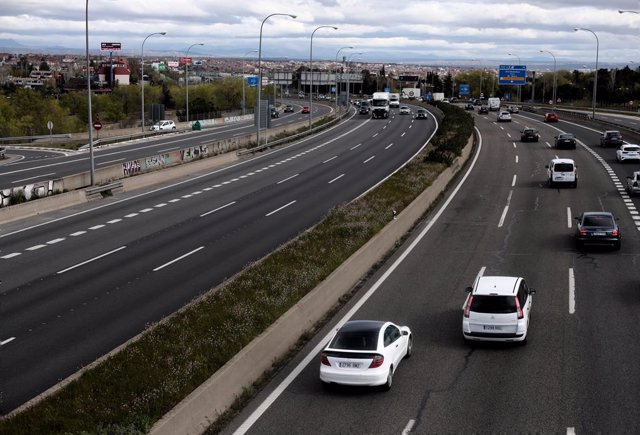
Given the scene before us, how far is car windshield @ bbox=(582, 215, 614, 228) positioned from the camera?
30.8 m

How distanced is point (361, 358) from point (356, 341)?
1.64ft

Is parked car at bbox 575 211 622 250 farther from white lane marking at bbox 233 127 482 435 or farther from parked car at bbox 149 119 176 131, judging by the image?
parked car at bbox 149 119 176 131

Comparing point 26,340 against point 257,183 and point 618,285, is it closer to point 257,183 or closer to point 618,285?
point 618,285

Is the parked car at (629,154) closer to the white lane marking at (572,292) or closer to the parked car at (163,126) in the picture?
the white lane marking at (572,292)

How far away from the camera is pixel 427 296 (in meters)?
24.7

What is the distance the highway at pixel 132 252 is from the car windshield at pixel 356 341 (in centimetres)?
567

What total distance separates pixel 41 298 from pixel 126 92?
13662 cm

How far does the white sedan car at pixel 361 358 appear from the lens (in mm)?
16391

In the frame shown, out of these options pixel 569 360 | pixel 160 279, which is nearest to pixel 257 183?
pixel 160 279

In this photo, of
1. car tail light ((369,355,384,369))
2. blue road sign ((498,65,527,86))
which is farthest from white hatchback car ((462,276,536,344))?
blue road sign ((498,65,527,86))

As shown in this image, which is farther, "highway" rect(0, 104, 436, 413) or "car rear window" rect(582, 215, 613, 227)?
"car rear window" rect(582, 215, 613, 227)

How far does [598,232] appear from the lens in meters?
30.4

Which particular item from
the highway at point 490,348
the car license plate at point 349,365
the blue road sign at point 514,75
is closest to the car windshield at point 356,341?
the car license plate at point 349,365

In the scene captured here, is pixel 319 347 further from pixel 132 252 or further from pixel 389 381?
pixel 132 252
